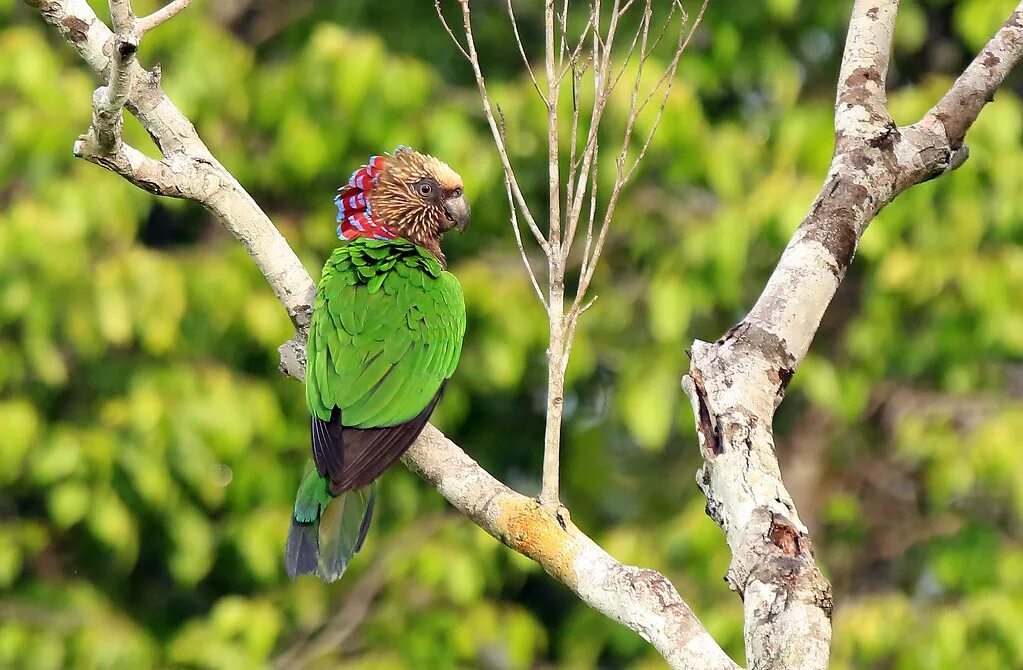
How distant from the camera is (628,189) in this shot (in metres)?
5.52

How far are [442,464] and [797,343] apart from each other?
0.83 metres

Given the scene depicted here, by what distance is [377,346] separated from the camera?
3533mm

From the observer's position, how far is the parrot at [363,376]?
3201 mm

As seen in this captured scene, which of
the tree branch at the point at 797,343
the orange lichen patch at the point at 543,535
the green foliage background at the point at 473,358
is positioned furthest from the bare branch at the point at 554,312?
the green foliage background at the point at 473,358

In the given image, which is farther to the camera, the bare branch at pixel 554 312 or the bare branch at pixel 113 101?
the bare branch at pixel 554 312

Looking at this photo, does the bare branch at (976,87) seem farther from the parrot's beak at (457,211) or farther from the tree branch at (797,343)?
the parrot's beak at (457,211)

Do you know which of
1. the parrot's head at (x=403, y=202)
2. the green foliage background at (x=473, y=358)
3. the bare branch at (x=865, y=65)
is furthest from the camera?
the green foliage background at (x=473, y=358)

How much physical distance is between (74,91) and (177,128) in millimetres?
2409

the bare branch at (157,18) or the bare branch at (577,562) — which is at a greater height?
the bare branch at (157,18)

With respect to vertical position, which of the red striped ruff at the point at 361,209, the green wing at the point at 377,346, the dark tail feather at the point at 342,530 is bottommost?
the dark tail feather at the point at 342,530

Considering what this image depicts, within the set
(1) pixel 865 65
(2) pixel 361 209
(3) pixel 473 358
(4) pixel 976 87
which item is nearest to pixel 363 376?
(2) pixel 361 209

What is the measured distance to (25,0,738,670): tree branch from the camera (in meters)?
2.29

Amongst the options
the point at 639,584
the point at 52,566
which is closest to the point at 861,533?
the point at 52,566

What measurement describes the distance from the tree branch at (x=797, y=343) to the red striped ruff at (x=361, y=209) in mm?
1854
